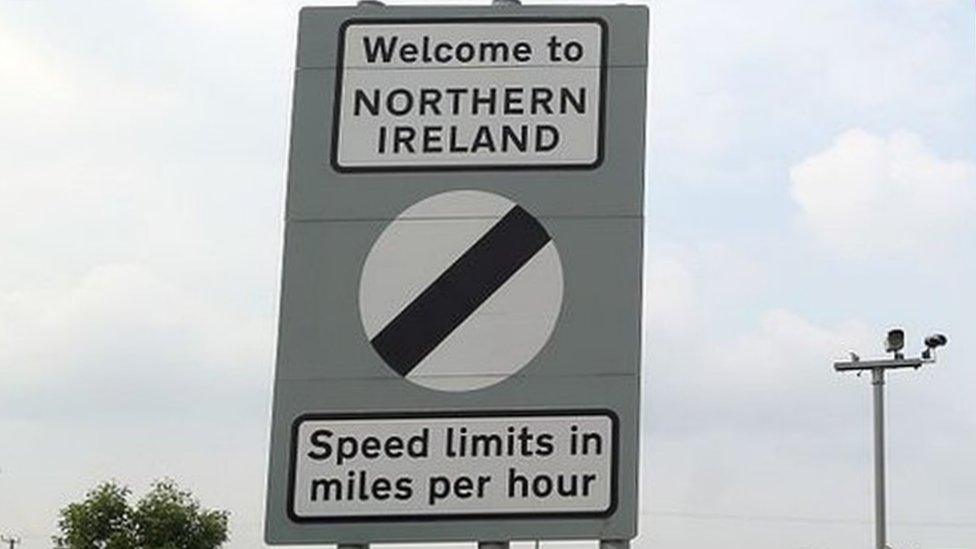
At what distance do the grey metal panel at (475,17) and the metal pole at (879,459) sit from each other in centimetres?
2664

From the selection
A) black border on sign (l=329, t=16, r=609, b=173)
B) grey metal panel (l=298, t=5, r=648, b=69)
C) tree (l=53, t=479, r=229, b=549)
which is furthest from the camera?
tree (l=53, t=479, r=229, b=549)

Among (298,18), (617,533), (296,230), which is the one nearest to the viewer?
(617,533)

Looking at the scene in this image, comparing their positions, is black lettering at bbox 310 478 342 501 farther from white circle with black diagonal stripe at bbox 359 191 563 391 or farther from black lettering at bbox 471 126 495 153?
black lettering at bbox 471 126 495 153

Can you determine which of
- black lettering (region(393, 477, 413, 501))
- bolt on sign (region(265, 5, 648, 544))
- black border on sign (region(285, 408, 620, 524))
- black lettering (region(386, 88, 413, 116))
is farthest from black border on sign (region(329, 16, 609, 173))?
black lettering (region(393, 477, 413, 501))

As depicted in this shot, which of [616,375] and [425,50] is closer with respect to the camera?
[616,375]

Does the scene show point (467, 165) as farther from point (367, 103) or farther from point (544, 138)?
point (367, 103)

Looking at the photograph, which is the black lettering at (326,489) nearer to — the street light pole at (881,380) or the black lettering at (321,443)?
the black lettering at (321,443)

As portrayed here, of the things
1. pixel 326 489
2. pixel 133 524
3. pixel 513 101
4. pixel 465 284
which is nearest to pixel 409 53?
pixel 513 101

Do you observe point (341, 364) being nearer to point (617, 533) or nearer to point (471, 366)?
point (471, 366)

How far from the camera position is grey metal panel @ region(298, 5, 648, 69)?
14.1 feet

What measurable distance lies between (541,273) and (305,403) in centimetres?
66

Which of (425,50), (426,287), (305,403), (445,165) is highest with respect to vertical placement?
(425,50)

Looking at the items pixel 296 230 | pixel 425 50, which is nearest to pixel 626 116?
pixel 425 50

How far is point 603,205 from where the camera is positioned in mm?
4113
